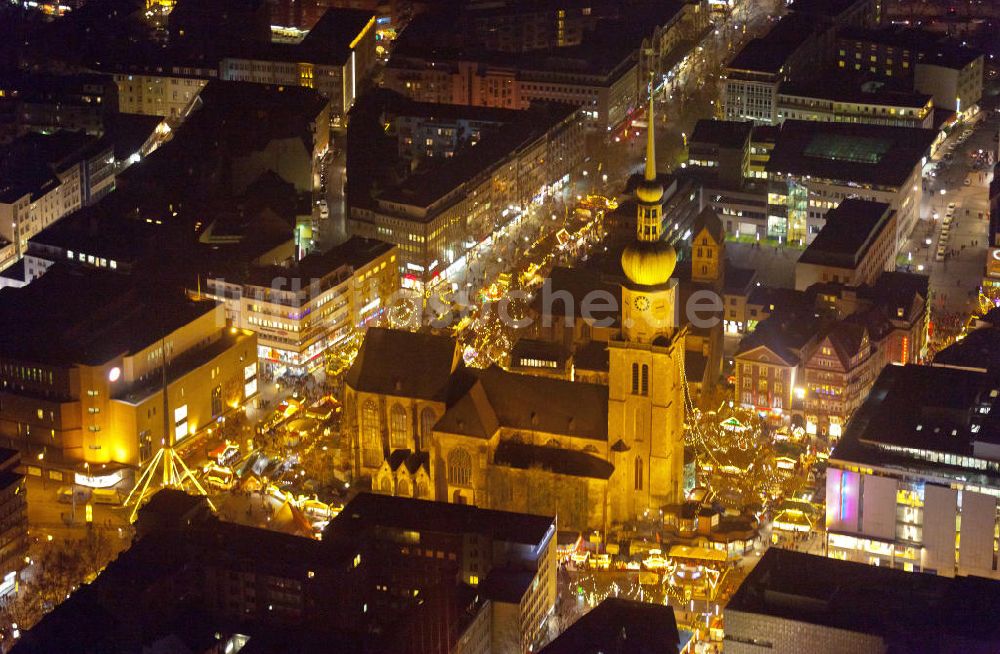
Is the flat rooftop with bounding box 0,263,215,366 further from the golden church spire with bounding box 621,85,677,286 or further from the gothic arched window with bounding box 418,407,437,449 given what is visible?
the golden church spire with bounding box 621,85,677,286

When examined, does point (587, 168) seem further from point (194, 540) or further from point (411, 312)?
point (194, 540)

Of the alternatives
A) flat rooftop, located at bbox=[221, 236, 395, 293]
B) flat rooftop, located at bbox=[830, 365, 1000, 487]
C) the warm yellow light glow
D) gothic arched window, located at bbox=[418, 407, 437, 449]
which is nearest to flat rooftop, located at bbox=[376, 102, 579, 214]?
flat rooftop, located at bbox=[221, 236, 395, 293]

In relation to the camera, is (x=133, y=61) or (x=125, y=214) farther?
(x=133, y=61)

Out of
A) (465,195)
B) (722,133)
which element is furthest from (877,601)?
(722,133)

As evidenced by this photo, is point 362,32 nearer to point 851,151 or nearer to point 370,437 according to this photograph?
point 851,151

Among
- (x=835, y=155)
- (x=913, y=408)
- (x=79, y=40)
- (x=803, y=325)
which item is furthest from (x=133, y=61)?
(x=913, y=408)
